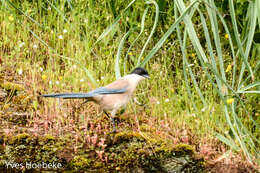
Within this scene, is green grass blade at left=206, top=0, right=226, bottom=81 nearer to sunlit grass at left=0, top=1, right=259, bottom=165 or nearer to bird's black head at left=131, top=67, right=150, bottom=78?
sunlit grass at left=0, top=1, right=259, bottom=165

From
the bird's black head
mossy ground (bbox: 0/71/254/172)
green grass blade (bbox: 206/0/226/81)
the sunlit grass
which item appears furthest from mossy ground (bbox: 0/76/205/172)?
green grass blade (bbox: 206/0/226/81)

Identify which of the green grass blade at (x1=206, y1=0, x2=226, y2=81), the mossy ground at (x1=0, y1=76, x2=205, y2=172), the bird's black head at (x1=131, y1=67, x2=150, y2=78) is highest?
the green grass blade at (x1=206, y1=0, x2=226, y2=81)

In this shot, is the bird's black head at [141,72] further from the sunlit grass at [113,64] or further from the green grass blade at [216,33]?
the green grass blade at [216,33]

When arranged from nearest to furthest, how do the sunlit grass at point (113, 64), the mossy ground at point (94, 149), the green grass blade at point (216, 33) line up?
1. the mossy ground at point (94, 149)
2. the green grass blade at point (216, 33)
3. the sunlit grass at point (113, 64)

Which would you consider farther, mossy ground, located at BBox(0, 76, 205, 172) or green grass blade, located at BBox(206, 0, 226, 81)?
green grass blade, located at BBox(206, 0, 226, 81)

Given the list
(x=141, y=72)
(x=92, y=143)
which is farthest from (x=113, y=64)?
(x=92, y=143)

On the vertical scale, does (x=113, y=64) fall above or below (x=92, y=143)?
above

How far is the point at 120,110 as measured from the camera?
11.5 feet

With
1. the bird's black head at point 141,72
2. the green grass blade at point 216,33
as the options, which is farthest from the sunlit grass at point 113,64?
the bird's black head at point 141,72

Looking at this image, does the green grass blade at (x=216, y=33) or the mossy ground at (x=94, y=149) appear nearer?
the mossy ground at (x=94, y=149)

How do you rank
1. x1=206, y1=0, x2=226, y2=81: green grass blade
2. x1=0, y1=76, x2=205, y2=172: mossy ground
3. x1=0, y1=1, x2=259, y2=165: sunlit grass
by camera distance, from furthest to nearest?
x1=0, y1=1, x2=259, y2=165: sunlit grass, x1=206, y1=0, x2=226, y2=81: green grass blade, x1=0, y1=76, x2=205, y2=172: mossy ground

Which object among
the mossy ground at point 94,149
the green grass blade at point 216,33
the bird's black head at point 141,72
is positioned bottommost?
the mossy ground at point 94,149

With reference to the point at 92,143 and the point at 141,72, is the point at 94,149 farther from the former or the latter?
the point at 141,72

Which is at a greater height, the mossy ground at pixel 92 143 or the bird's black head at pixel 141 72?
the bird's black head at pixel 141 72
